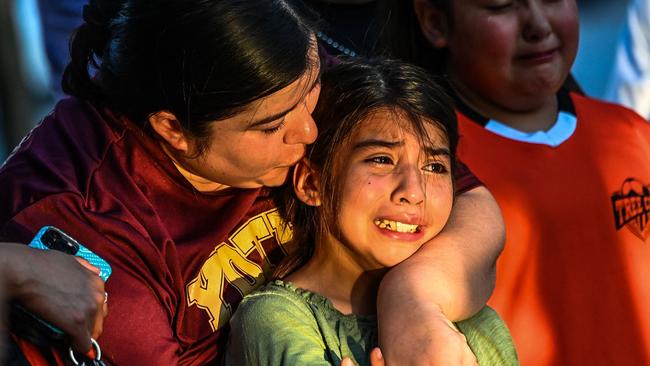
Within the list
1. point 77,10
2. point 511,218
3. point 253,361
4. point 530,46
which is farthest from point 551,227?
point 77,10

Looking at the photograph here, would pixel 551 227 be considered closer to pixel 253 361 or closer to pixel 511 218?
pixel 511 218

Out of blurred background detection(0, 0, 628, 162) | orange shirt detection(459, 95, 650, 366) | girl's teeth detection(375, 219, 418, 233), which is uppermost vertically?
girl's teeth detection(375, 219, 418, 233)

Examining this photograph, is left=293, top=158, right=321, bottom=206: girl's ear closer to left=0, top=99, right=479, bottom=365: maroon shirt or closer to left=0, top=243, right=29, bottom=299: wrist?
left=0, top=99, right=479, bottom=365: maroon shirt

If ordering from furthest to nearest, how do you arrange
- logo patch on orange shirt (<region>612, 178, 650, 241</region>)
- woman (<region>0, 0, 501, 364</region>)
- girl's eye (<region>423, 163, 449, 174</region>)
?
logo patch on orange shirt (<region>612, 178, 650, 241</region>)
girl's eye (<region>423, 163, 449, 174</region>)
woman (<region>0, 0, 501, 364</region>)

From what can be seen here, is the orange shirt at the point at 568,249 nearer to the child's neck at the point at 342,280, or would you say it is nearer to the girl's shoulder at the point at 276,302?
the child's neck at the point at 342,280

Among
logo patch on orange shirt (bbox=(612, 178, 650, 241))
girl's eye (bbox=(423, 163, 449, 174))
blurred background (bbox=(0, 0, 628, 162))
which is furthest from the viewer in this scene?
blurred background (bbox=(0, 0, 628, 162))

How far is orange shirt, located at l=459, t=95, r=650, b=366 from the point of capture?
268 centimetres

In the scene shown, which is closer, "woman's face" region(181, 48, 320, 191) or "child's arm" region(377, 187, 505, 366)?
"child's arm" region(377, 187, 505, 366)

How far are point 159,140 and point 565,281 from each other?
1015 millimetres

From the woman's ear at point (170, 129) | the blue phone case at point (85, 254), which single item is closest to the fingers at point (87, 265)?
the blue phone case at point (85, 254)

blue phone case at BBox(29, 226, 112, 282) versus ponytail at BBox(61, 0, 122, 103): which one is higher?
ponytail at BBox(61, 0, 122, 103)

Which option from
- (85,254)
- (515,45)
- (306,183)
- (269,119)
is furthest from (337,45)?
(85,254)

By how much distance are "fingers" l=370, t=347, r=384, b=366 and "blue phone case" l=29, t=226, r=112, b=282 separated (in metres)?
0.50

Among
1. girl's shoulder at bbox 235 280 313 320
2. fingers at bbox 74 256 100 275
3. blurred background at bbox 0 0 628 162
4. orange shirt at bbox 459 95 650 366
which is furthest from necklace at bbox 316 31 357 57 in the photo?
blurred background at bbox 0 0 628 162
